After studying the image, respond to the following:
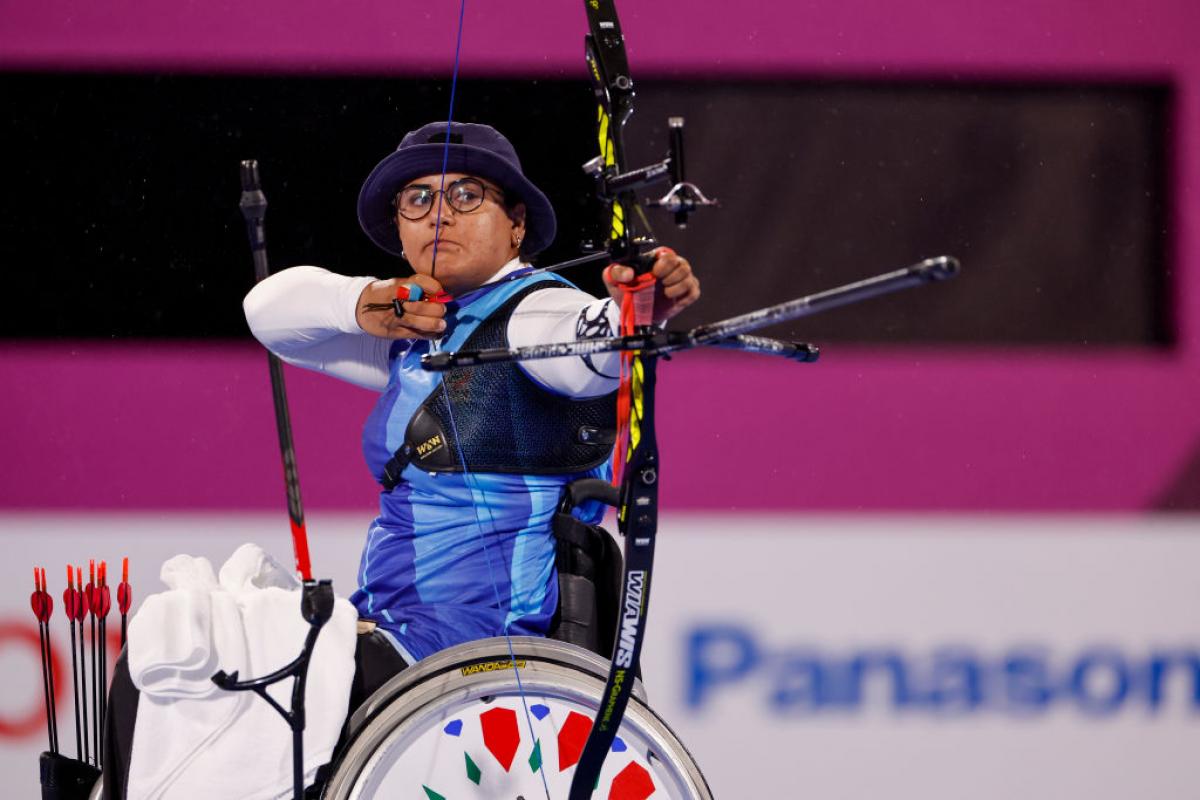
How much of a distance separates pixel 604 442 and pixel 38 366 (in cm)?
125

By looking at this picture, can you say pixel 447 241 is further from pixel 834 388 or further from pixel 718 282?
pixel 834 388

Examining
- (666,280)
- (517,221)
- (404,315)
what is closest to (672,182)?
(666,280)

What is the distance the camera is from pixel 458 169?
70.5 inches

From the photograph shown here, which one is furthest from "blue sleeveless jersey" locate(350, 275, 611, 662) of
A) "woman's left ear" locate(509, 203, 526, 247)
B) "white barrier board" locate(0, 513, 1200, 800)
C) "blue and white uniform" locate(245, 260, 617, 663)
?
"white barrier board" locate(0, 513, 1200, 800)

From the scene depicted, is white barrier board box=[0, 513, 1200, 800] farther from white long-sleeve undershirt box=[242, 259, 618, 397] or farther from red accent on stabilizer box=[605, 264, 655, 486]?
red accent on stabilizer box=[605, 264, 655, 486]

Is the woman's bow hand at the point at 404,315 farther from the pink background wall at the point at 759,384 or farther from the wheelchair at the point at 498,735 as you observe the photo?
the pink background wall at the point at 759,384

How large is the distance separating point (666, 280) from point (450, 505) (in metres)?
0.47

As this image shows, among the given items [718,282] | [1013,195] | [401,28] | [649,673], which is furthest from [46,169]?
[1013,195]

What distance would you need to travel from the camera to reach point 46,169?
242cm

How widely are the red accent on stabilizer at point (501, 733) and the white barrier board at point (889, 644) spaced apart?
98 cm

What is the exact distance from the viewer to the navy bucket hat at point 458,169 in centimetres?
178

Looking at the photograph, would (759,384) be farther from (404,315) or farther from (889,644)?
(404,315)

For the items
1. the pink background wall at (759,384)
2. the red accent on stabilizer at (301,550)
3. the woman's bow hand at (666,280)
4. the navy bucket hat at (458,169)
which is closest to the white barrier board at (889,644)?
the pink background wall at (759,384)

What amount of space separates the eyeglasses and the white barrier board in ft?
2.83
